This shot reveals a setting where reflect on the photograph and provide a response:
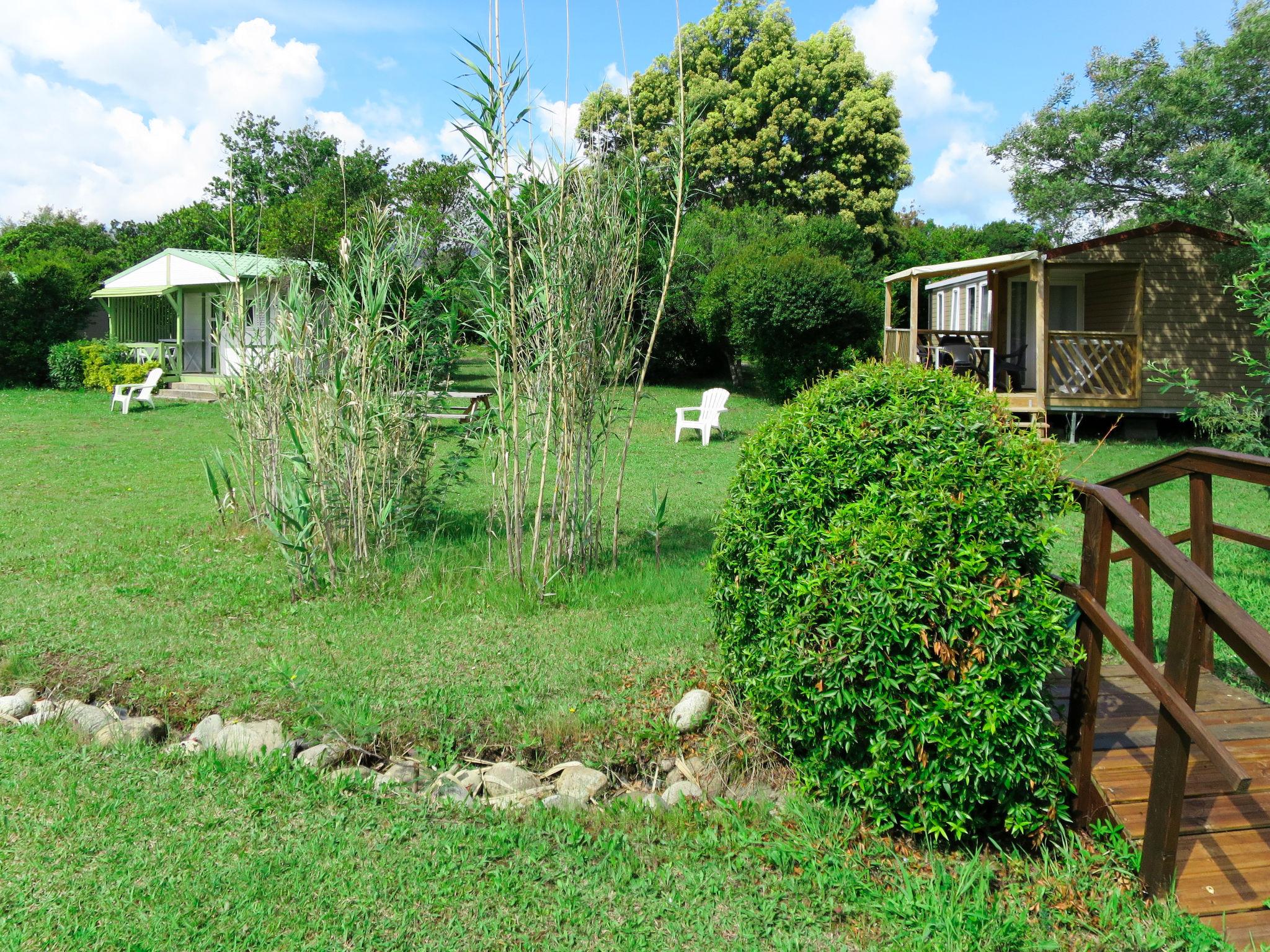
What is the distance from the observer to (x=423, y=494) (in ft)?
23.1

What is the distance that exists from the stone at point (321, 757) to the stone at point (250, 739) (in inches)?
4.5

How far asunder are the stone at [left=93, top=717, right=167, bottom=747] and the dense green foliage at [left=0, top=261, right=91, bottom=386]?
77.3 ft

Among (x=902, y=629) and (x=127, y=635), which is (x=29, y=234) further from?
A: (x=902, y=629)

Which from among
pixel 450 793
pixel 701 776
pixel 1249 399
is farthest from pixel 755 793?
pixel 1249 399

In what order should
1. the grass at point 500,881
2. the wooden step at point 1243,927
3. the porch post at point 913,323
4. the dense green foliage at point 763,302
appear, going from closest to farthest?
the wooden step at point 1243,927 < the grass at point 500,881 < the porch post at point 913,323 < the dense green foliage at point 763,302

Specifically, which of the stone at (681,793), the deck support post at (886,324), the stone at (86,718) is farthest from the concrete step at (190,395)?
the stone at (681,793)

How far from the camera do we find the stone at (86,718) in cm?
419

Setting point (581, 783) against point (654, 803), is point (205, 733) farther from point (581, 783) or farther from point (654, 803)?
point (654, 803)

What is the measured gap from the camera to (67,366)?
75.5 feet

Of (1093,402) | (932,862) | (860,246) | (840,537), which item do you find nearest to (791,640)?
(840,537)

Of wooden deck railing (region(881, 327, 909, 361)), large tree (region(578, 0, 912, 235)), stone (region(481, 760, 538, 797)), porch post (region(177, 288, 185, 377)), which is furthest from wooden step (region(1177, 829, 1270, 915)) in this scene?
large tree (region(578, 0, 912, 235))

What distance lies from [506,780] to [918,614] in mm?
1858

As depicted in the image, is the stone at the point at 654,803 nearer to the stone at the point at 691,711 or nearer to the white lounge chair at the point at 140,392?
the stone at the point at 691,711

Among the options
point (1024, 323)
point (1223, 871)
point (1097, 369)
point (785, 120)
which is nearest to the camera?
point (1223, 871)
